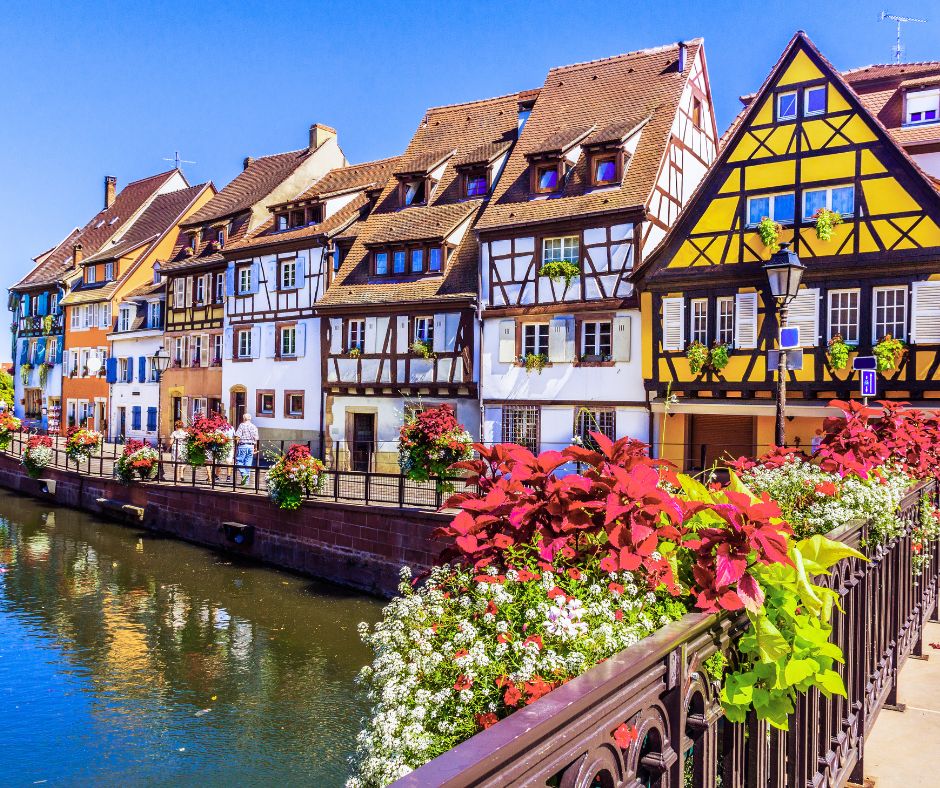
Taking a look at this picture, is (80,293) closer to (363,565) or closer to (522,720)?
(363,565)

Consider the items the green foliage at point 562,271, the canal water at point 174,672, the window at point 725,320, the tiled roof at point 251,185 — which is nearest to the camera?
the canal water at point 174,672

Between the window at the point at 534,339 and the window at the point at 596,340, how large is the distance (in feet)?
3.86

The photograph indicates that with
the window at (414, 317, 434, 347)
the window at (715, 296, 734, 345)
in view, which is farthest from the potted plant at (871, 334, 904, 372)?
the window at (414, 317, 434, 347)

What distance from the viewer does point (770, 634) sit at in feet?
8.30

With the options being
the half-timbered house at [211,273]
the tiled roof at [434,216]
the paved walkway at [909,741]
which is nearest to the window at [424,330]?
the tiled roof at [434,216]

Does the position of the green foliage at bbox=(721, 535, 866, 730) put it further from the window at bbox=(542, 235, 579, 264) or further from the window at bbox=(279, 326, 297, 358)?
the window at bbox=(279, 326, 297, 358)

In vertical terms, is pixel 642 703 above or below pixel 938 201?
below

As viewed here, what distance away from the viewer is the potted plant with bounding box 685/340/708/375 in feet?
67.7

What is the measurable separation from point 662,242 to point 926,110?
26.8 ft

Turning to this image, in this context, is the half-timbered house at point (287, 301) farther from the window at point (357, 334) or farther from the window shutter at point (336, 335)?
the window at point (357, 334)

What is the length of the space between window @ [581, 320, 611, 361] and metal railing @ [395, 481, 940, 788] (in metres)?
18.1

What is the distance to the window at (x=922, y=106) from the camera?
73.2 ft

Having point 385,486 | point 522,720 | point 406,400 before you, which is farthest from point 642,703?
point 406,400

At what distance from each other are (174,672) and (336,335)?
53.6ft
